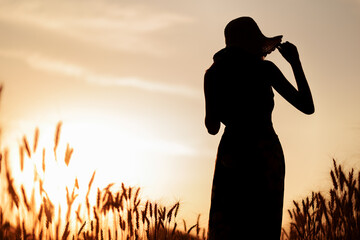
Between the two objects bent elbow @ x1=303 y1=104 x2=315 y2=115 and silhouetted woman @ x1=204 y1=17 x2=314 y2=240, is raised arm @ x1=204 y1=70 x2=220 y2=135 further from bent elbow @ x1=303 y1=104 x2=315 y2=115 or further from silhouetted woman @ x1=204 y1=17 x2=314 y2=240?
bent elbow @ x1=303 y1=104 x2=315 y2=115

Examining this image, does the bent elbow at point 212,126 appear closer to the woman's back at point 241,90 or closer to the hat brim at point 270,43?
the woman's back at point 241,90

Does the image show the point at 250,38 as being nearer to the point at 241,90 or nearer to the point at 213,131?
the point at 241,90

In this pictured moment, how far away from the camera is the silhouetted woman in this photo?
2.31m

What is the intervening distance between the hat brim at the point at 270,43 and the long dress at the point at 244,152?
0.31ft

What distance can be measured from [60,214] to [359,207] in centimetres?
224

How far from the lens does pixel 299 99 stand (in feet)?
7.57

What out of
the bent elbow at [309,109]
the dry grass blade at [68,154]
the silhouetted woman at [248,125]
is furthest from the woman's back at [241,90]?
the dry grass blade at [68,154]

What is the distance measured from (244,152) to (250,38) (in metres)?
0.56

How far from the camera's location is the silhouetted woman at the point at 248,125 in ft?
7.59

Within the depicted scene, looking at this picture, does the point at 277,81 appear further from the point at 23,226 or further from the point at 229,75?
the point at 23,226

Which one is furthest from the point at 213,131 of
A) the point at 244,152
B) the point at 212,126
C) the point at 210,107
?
the point at 244,152

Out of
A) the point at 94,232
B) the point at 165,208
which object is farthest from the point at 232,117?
the point at 94,232

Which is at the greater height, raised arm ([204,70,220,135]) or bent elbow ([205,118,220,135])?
raised arm ([204,70,220,135])

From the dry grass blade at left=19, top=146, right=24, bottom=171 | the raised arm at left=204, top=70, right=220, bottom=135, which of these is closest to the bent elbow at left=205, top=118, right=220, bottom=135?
the raised arm at left=204, top=70, right=220, bottom=135
